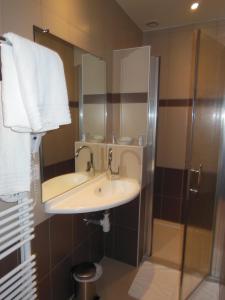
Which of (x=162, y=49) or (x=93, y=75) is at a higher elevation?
(x=162, y=49)

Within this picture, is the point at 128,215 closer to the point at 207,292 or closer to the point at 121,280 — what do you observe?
the point at 121,280

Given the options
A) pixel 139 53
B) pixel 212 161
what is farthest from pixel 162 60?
pixel 212 161

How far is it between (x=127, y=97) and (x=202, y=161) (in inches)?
41.4

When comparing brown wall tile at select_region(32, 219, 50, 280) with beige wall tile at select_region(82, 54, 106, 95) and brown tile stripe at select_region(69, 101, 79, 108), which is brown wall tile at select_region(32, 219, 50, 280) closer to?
brown tile stripe at select_region(69, 101, 79, 108)

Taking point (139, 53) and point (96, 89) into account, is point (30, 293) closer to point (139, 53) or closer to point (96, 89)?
point (96, 89)

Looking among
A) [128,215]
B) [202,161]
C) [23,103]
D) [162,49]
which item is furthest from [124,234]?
[162,49]

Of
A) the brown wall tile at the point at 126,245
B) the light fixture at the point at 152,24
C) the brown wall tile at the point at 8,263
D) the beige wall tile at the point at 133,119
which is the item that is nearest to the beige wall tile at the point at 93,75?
→ the beige wall tile at the point at 133,119

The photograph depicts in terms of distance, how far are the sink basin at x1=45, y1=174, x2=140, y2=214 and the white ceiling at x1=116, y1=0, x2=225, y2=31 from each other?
5.72ft

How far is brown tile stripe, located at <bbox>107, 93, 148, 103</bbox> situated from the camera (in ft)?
7.68

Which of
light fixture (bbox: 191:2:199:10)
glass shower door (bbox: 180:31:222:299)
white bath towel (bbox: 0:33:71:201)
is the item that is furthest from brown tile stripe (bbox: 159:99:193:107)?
white bath towel (bbox: 0:33:71:201)

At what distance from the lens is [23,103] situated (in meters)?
0.97

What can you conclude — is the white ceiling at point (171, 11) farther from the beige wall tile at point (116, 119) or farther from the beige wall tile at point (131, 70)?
the beige wall tile at point (116, 119)

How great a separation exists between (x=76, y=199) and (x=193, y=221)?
1008 millimetres

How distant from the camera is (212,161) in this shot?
2.02 metres
